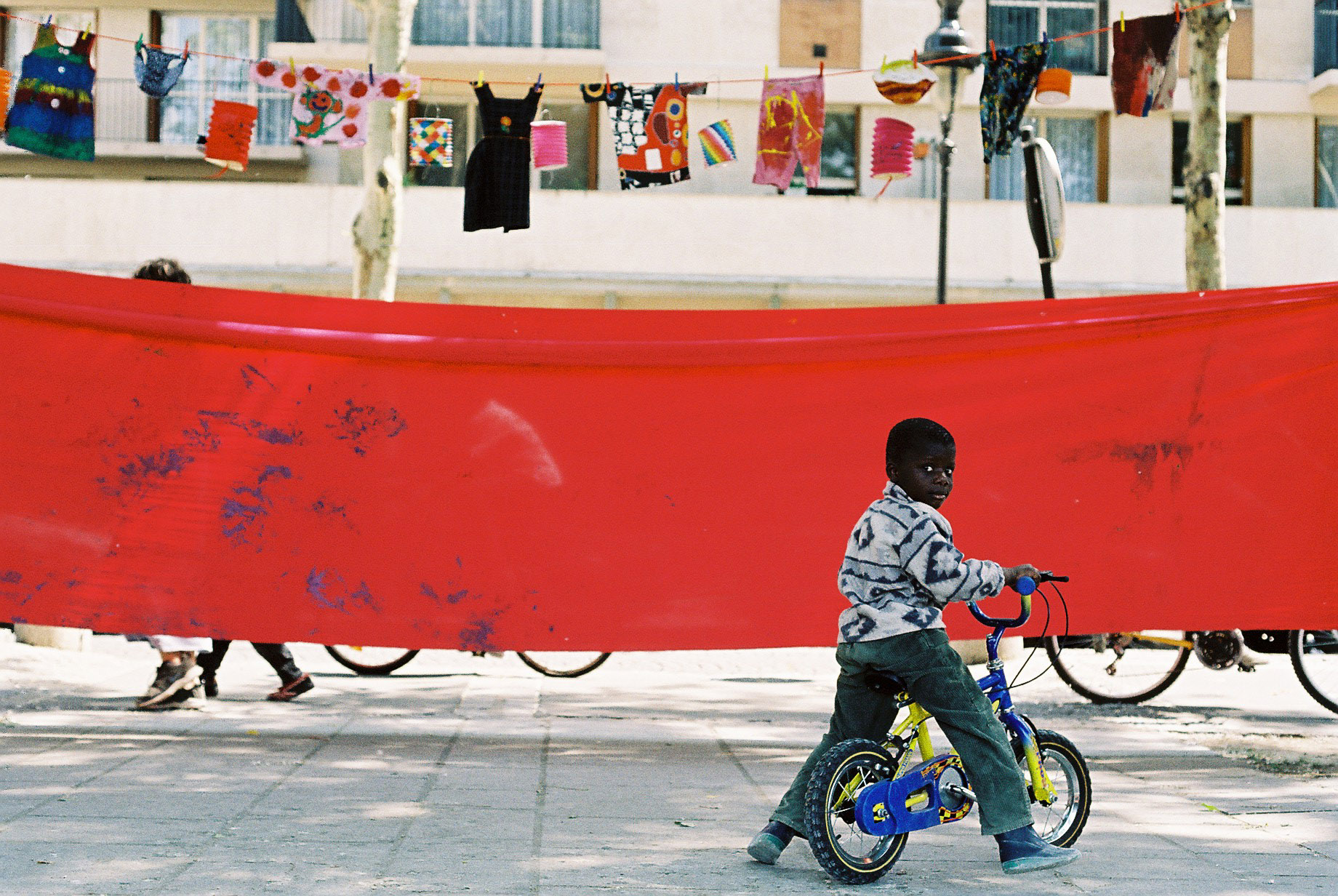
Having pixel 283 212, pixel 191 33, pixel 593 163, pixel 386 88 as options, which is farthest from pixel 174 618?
pixel 191 33

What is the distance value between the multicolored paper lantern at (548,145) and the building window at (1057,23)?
38.6ft

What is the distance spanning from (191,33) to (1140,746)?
830 inches

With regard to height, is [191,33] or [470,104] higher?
[191,33]

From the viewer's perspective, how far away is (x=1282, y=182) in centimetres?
2205

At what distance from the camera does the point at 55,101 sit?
991cm

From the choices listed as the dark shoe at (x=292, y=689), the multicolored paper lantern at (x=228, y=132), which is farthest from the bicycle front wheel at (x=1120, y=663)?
the multicolored paper lantern at (x=228, y=132)

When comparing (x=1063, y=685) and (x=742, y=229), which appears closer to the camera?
(x=1063, y=685)

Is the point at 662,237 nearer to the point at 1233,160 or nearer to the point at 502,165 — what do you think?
the point at 502,165

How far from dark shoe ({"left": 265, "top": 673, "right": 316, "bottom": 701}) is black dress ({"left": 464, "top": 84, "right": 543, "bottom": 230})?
175 inches

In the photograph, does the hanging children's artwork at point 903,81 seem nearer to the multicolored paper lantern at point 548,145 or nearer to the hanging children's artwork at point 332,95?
the multicolored paper lantern at point 548,145

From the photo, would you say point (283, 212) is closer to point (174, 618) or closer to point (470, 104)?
point (470, 104)

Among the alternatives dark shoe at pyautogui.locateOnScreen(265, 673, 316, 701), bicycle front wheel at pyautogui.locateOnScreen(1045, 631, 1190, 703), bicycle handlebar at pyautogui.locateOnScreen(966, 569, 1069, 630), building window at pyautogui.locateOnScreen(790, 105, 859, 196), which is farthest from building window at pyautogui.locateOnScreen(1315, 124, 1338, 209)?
bicycle handlebar at pyautogui.locateOnScreen(966, 569, 1069, 630)

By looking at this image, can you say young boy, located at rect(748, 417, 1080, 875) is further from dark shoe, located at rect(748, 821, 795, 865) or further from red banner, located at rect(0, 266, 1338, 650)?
red banner, located at rect(0, 266, 1338, 650)

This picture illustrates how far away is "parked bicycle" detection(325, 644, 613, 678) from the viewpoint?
8.72 m
